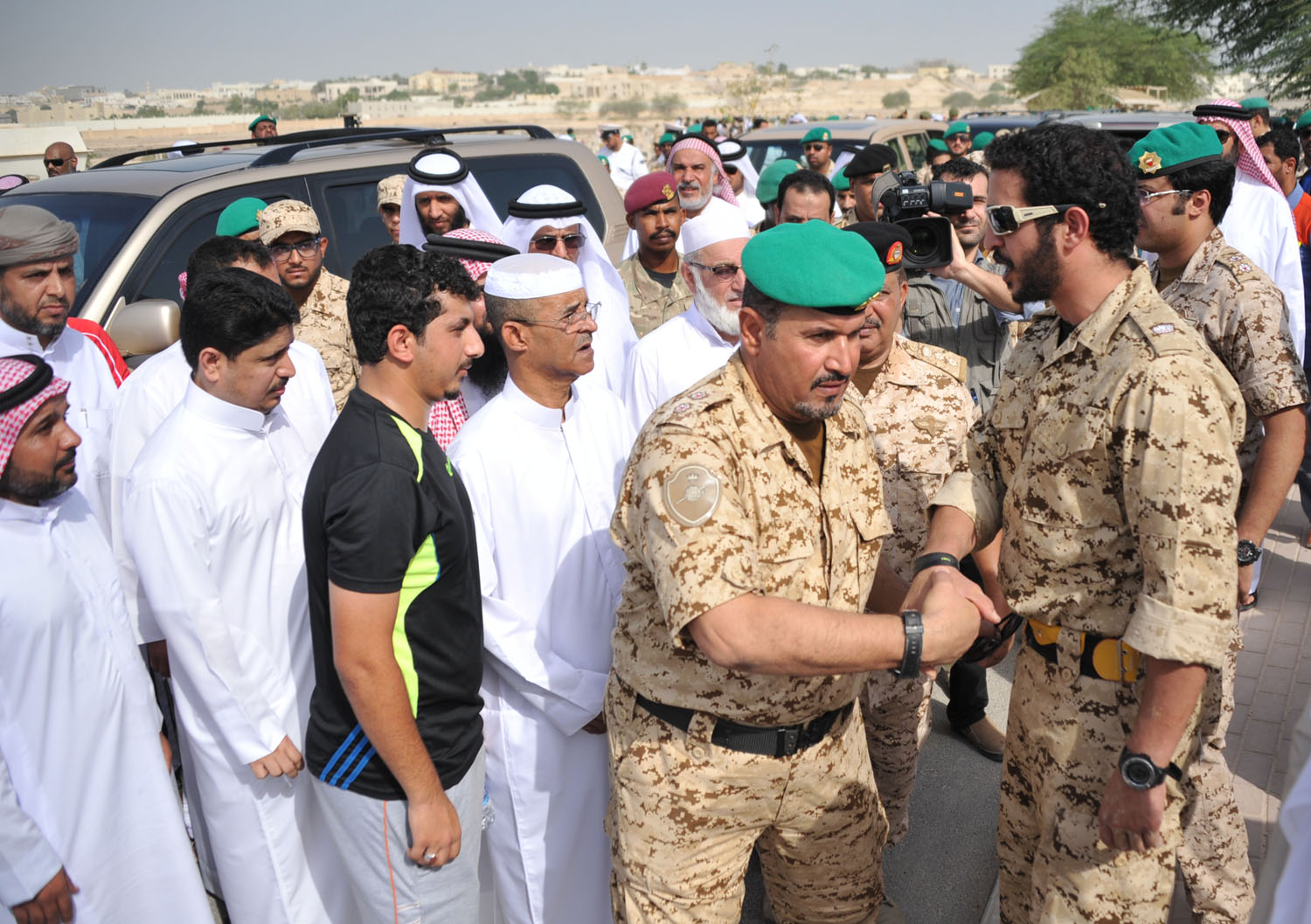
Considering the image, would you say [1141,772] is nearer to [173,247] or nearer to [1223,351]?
[1223,351]

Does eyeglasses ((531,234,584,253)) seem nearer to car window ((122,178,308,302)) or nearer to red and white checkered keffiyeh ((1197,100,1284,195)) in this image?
car window ((122,178,308,302))

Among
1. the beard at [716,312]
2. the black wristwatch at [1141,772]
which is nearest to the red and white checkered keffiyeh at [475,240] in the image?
the beard at [716,312]

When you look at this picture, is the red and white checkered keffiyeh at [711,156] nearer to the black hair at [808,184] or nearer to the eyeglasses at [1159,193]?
the black hair at [808,184]

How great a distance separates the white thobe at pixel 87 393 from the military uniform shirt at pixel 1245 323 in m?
3.62

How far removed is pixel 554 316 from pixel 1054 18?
51320 millimetres

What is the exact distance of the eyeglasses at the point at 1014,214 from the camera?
2.13 metres

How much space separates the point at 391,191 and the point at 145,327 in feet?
6.54

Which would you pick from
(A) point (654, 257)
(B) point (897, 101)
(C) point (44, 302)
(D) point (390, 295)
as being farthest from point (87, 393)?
(B) point (897, 101)

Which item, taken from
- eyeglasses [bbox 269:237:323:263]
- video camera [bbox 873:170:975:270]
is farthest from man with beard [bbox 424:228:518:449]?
video camera [bbox 873:170:975:270]

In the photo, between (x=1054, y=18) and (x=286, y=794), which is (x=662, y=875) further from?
(x=1054, y=18)

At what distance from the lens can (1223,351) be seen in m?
3.14

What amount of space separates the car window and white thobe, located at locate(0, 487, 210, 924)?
2465 mm

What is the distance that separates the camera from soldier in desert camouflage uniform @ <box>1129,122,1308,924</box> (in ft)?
8.59

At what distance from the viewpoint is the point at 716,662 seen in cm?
188
